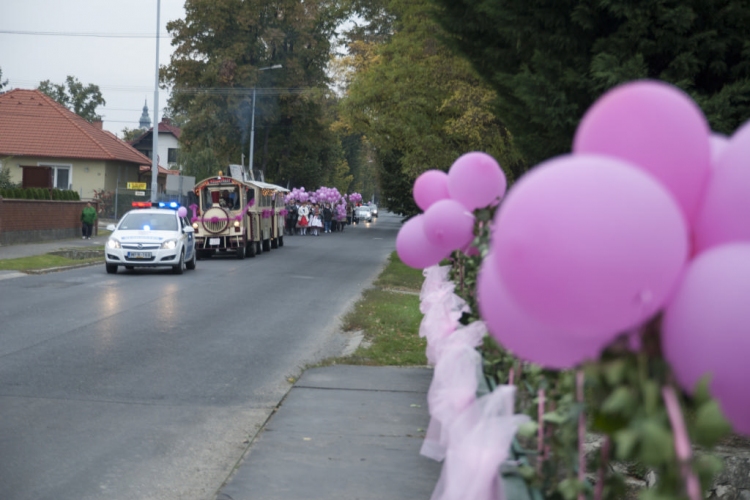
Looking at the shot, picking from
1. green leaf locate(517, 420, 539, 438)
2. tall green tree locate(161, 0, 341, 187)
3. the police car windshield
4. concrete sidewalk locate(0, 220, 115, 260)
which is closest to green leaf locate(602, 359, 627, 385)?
green leaf locate(517, 420, 539, 438)

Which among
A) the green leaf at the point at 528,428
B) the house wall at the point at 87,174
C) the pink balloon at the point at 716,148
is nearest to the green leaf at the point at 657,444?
the pink balloon at the point at 716,148

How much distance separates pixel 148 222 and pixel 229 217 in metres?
7.58

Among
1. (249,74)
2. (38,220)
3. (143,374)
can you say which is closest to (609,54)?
(143,374)

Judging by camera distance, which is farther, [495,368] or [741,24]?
[741,24]

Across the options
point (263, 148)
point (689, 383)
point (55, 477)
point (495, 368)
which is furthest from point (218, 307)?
point (263, 148)

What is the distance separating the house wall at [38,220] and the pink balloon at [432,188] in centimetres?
2894

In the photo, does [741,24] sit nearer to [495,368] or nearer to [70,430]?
[495,368]

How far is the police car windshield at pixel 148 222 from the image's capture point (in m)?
24.9

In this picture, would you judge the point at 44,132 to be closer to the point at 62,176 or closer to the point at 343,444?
the point at 62,176

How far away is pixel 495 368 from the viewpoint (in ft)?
16.2

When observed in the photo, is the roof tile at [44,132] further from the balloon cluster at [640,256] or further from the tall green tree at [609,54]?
the balloon cluster at [640,256]

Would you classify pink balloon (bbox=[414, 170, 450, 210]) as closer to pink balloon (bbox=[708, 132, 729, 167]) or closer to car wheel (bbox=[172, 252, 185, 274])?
pink balloon (bbox=[708, 132, 729, 167])

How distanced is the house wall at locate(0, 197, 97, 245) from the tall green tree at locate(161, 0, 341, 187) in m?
17.5

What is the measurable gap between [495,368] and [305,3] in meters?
57.7
